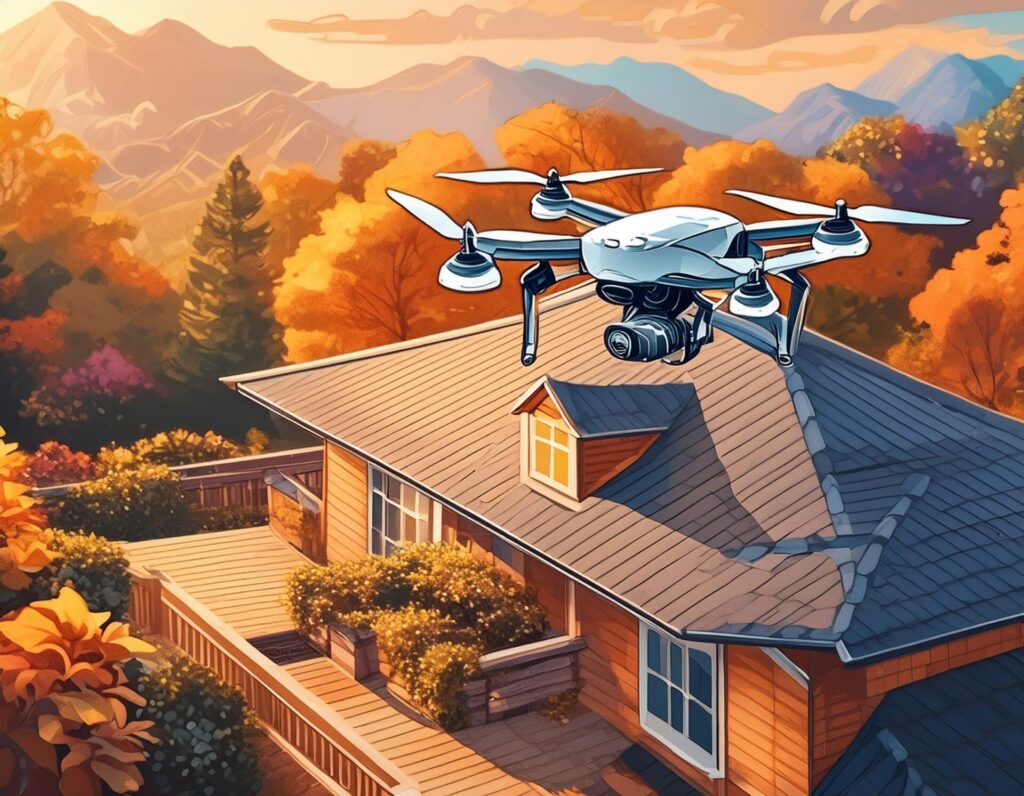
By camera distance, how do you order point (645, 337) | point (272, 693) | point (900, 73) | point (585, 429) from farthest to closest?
point (900, 73) < point (272, 693) < point (585, 429) < point (645, 337)

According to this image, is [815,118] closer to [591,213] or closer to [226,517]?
[226,517]

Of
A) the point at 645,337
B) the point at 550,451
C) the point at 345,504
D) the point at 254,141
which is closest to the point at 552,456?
the point at 550,451

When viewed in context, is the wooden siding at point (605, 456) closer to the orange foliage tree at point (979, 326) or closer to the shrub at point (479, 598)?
the shrub at point (479, 598)

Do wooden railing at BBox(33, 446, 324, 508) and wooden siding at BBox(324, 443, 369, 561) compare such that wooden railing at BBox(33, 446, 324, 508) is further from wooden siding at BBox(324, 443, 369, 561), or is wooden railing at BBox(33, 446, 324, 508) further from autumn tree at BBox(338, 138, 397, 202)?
autumn tree at BBox(338, 138, 397, 202)

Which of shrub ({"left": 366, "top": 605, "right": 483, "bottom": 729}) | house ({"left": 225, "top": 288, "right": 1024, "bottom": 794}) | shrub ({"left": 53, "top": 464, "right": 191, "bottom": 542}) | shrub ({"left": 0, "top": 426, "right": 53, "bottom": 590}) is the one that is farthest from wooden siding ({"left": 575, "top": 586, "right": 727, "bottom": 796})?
shrub ({"left": 53, "top": 464, "right": 191, "bottom": 542})

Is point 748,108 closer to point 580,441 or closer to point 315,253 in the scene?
point 315,253

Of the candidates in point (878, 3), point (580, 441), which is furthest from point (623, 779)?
point (878, 3)
